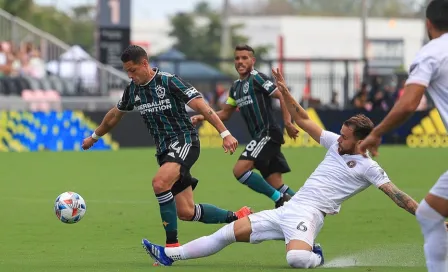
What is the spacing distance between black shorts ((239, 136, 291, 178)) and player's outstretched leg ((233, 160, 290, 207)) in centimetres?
11

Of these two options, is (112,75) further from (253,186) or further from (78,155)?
(253,186)

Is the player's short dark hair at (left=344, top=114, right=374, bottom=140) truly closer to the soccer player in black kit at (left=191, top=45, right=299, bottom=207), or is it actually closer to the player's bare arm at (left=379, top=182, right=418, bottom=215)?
the player's bare arm at (left=379, top=182, right=418, bottom=215)

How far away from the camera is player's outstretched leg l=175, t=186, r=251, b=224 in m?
11.1

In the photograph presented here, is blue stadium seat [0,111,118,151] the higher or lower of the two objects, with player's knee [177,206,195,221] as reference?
lower

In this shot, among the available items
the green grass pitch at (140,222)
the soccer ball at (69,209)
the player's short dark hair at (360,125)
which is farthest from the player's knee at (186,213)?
the player's short dark hair at (360,125)

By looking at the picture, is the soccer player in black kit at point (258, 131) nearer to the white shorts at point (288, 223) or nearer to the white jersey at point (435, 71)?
the white shorts at point (288, 223)

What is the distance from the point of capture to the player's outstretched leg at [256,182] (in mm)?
14461

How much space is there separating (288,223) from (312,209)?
275mm

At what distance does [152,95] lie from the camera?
1067cm

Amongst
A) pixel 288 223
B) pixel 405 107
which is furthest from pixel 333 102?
pixel 405 107

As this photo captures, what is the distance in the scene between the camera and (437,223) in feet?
24.6

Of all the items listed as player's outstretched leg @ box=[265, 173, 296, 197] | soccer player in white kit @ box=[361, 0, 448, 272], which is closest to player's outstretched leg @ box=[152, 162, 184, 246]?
soccer player in white kit @ box=[361, 0, 448, 272]

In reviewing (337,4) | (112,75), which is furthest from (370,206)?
(337,4)

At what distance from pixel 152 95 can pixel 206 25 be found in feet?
249
